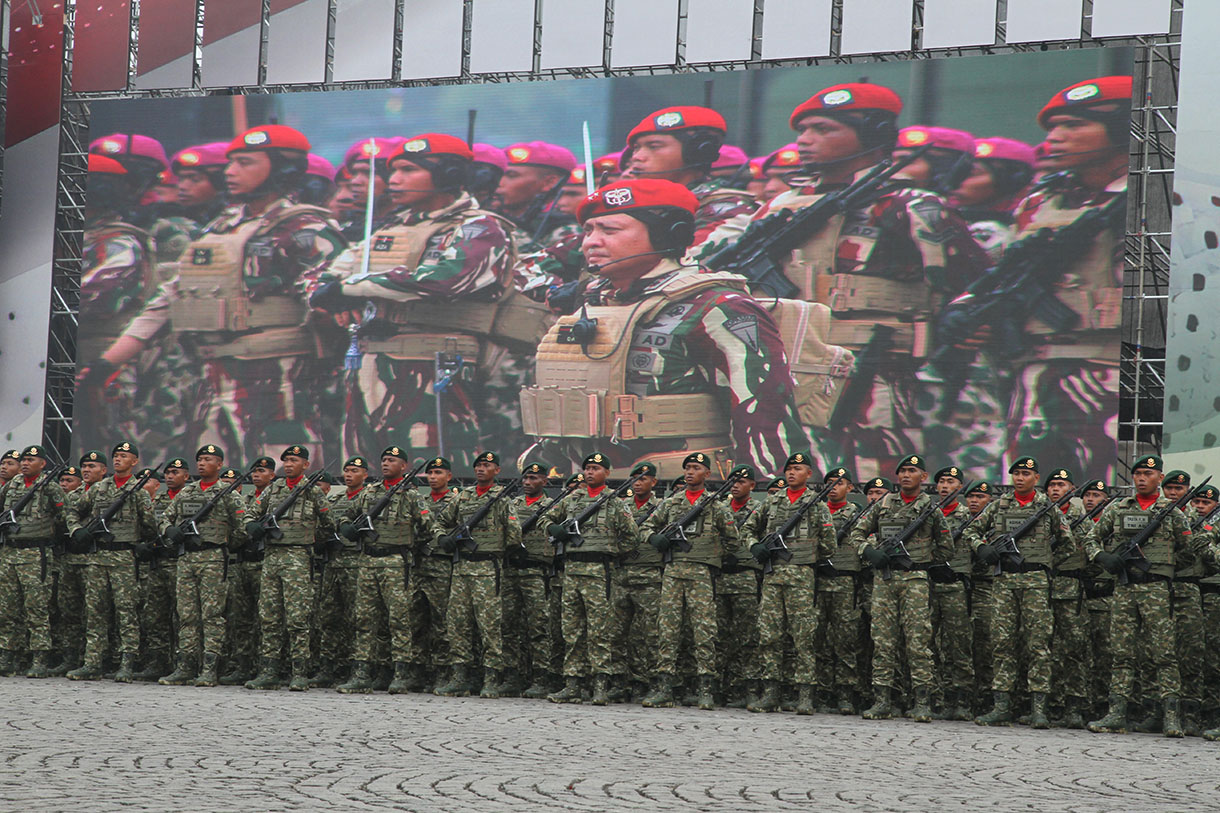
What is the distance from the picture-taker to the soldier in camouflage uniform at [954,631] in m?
9.20

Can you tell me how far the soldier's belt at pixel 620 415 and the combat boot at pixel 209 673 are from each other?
834cm

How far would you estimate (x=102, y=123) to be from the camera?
20.3 meters

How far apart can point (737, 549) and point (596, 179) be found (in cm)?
953

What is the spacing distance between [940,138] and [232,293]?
921cm

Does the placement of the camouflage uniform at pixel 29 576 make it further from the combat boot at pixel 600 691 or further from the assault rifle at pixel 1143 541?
the assault rifle at pixel 1143 541

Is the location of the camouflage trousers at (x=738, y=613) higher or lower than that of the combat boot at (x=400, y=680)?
higher

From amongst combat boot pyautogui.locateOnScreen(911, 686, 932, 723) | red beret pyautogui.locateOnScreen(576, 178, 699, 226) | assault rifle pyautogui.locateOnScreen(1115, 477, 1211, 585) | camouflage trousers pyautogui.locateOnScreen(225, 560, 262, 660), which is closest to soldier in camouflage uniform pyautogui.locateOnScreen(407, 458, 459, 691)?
camouflage trousers pyautogui.locateOnScreen(225, 560, 262, 660)

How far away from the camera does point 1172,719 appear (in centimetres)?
848

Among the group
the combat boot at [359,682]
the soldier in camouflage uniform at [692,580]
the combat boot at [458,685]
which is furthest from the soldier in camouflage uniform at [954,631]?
the combat boot at [359,682]

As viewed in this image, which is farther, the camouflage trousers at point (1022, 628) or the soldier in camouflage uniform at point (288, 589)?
the soldier in camouflage uniform at point (288, 589)

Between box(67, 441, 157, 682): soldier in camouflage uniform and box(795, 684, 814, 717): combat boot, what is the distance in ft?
14.7

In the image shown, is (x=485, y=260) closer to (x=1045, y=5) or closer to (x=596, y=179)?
(x=596, y=179)

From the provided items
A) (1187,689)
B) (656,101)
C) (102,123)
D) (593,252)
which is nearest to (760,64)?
(656,101)

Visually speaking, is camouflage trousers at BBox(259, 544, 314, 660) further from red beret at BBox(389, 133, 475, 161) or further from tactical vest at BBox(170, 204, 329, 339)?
red beret at BBox(389, 133, 475, 161)
